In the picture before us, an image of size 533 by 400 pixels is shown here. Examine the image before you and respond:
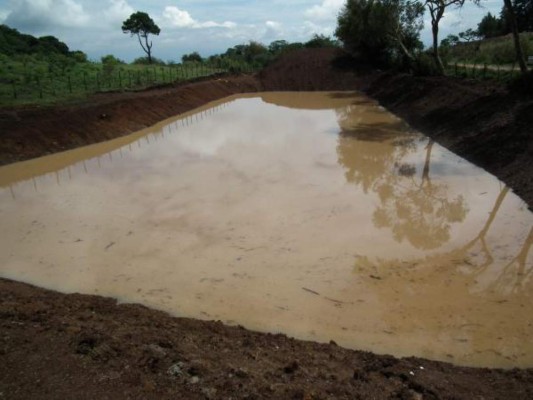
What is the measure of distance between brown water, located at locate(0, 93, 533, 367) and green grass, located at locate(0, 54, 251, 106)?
6.13 m

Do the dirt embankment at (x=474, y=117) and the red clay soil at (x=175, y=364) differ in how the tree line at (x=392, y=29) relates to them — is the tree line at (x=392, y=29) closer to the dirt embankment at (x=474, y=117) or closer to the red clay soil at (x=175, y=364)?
the dirt embankment at (x=474, y=117)

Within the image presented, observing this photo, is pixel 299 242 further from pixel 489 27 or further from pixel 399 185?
pixel 489 27

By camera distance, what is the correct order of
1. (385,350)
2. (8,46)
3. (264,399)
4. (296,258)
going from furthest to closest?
(8,46) → (296,258) → (385,350) → (264,399)

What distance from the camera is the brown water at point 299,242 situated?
18.5 feet

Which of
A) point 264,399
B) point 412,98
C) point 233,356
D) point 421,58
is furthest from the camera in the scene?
point 421,58

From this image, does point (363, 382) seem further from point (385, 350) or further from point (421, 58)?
point (421, 58)

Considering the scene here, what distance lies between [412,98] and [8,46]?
2863cm

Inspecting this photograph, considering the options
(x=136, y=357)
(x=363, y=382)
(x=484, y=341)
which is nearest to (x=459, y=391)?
(x=363, y=382)

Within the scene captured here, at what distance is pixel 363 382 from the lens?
4070mm

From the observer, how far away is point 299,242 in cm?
781

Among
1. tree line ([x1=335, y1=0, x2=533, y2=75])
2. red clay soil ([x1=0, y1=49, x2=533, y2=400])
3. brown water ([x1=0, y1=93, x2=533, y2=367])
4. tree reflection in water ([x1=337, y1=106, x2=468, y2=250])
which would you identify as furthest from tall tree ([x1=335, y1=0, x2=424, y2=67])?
red clay soil ([x1=0, y1=49, x2=533, y2=400])

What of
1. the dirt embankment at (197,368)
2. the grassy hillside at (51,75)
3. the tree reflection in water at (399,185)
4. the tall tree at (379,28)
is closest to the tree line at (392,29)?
the tall tree at (379,28)

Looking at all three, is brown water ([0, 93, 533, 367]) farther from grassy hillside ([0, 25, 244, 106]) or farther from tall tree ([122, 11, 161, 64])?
tall tree ([122, 11, 161, 64])

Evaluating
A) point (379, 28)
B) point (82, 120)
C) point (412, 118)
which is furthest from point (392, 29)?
point (82, 120)
